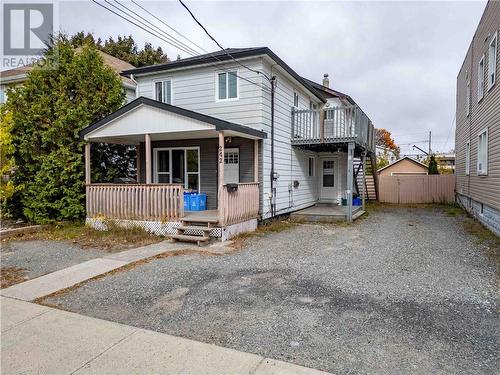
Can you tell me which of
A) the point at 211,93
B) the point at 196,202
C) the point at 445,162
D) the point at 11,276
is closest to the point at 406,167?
the point at 445,162

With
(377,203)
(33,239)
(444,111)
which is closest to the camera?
(33,239)

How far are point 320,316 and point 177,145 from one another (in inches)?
355

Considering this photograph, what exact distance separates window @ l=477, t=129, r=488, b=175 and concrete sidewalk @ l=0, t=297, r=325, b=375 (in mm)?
10295

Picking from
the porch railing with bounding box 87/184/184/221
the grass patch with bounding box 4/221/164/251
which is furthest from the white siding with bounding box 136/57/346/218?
the grass patch with bounding box 4/221/164/251

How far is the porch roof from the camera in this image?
8523 millimetres

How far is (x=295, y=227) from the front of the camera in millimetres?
10797

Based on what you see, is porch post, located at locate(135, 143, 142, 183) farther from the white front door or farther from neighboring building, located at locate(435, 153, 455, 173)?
neighboring building, located at locate(435, 153, 455, 173)

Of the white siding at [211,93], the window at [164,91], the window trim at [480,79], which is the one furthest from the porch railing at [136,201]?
the window trim at [480,79]

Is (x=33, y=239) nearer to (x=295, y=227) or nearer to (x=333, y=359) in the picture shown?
(x=295, y=227)

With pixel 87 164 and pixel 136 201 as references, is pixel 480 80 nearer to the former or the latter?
pixel 136 201

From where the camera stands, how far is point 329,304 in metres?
4.30

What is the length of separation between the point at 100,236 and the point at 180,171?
3.73 meters

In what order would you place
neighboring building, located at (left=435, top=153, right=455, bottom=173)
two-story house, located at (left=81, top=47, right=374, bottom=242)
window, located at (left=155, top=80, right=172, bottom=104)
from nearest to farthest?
two-story house, located at (left=81, top=47, right=374, bottom=242) → window, located at (left=155, top=80, right=172, bottom=104) → neighboring building, located at (left=435, top=153, right=455, bottom=173)

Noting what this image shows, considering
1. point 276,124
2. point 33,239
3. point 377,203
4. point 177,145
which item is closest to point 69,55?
point 177,145
